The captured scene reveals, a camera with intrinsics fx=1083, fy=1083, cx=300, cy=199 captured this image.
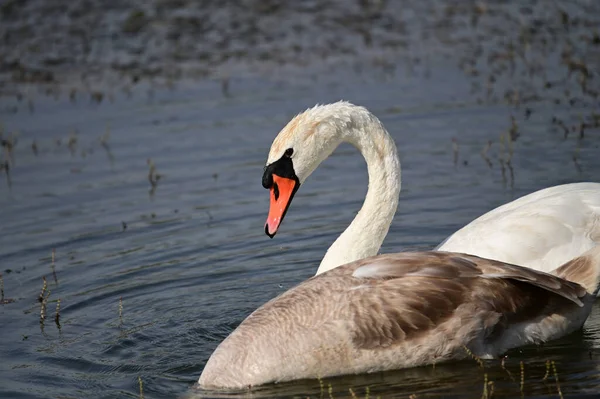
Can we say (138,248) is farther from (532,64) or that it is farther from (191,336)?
(532,64)

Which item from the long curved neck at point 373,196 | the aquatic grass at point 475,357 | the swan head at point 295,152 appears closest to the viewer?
the aquatic grass at point 475,357

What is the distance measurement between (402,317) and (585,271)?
127 centimetres

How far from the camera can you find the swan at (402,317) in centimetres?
647

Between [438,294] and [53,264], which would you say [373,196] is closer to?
[438,294]

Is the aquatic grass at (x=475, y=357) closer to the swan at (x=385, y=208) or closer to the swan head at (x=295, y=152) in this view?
the swan at (x=385, y=208)

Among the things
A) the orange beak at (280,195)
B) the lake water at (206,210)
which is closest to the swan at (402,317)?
the lake water at (206,210)

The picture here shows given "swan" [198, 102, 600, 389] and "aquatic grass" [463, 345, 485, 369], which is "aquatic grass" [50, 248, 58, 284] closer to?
"swan" [198, 102, 600, 389]

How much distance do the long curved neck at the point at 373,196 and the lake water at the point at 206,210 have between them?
83cm

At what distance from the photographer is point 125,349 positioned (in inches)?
287

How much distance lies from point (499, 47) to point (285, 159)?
7469 mm

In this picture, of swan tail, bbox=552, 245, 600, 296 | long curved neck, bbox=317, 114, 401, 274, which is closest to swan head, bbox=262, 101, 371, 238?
long curved neck, bbox=317, 114, 401, 274

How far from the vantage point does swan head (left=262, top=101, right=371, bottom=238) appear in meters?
7.68

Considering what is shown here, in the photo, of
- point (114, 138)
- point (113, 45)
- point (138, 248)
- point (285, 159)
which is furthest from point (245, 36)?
point (285, 159)

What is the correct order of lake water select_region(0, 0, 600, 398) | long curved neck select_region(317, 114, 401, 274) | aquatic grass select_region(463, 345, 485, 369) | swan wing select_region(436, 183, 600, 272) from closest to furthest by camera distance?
1. aquatic grass select_region(463, 345, 485, 369)
2. lake water select_region(0, 0, 600, 398)
3. swan wing select_region(436, 183, 600, 272)
4. long curved neck select_region(317, 114, 401, 274)
